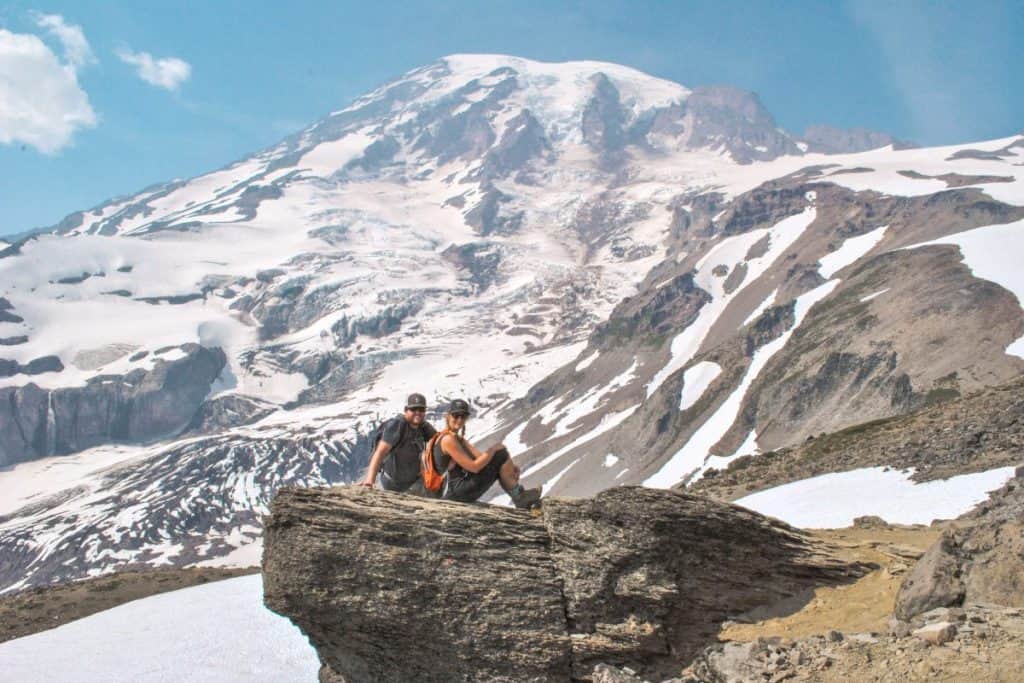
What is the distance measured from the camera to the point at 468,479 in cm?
1449

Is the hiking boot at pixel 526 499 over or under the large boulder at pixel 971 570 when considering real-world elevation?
over

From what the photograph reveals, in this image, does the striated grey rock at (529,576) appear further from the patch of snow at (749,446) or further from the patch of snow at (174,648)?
the patch of snow at (749,446)

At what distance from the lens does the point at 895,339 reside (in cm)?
8462

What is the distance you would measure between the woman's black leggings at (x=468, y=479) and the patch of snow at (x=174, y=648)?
10.7 meters

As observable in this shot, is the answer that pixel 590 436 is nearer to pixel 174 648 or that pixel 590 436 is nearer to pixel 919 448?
pixel 919 448

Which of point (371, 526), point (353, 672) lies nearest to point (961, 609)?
point (371, 526)

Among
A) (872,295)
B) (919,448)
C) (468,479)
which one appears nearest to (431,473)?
(468,479)

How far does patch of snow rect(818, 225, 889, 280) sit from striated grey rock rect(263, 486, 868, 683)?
169 m

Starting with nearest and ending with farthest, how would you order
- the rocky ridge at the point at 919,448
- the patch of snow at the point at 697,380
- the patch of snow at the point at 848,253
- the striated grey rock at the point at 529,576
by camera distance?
the striated grey rock at the point at 529,576 → the rocky ridge at the point at 919,448 → the patch of snow at the point at 697,380 → the patch of snow at the point at 848,253

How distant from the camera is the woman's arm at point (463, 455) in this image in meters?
14.0

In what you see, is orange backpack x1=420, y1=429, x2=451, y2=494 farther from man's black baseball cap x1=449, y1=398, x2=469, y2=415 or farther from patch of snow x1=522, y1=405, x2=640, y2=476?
patch of snow x1=522, y1=405, x2=640, y2=476

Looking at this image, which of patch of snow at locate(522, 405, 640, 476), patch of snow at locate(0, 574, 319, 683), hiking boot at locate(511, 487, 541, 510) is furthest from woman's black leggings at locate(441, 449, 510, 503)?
patch of snow at locate(522, 405, 640, 476)

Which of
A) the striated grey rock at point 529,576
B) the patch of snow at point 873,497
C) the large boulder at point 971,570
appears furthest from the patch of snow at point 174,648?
the large boulder at point 971,570

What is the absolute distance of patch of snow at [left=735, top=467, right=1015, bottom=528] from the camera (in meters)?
24.2
